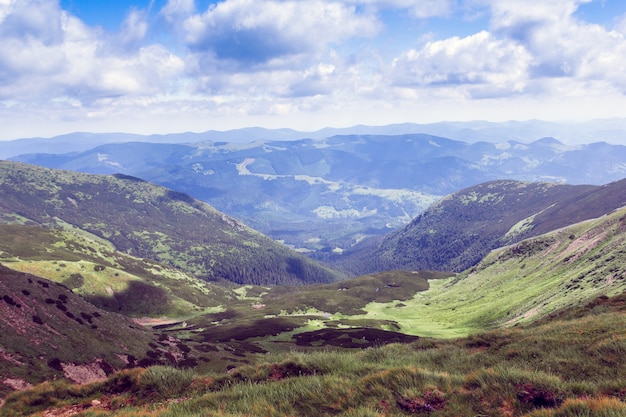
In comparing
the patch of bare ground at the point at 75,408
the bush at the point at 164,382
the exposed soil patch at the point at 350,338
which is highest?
the bush at the point at 164,382

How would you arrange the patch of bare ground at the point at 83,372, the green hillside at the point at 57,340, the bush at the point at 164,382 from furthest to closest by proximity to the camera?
the patch of bare ground at the point at 83,372 → the green hillside at the point at 57,340 → the bush at the point at 164,382

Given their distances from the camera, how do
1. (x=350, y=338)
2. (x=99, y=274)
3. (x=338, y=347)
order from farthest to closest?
(x=99, y=274) < (x=350, y=338) < (x=338, y=347)

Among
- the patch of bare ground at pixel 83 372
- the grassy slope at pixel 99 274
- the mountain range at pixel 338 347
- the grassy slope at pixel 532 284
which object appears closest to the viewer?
the mountain range at pixel 338 347

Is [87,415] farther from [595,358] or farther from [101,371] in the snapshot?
[101,371]

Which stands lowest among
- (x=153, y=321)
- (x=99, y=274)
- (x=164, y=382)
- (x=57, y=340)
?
(x=153, y=321)

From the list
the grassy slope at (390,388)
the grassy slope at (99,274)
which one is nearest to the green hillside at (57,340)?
the grassy slope at (390,388)

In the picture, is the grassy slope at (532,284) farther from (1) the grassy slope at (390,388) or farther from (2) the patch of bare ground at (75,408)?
(2) the patch of bare ground at (75,408)

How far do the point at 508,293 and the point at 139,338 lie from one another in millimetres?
94591

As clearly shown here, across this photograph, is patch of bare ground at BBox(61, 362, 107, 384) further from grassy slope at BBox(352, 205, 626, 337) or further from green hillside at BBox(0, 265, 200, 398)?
grassy slope at BBox(352, 205, 626, 337)

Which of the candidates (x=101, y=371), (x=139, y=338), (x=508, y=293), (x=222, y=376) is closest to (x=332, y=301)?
(x=508, y=293)

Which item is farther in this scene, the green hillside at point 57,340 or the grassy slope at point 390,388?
the green hillside at point 57,340

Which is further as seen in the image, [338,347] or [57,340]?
[338,347]

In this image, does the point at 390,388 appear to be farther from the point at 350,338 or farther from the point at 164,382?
the point at 350,338

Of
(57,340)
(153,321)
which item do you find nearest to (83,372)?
(57,340)
